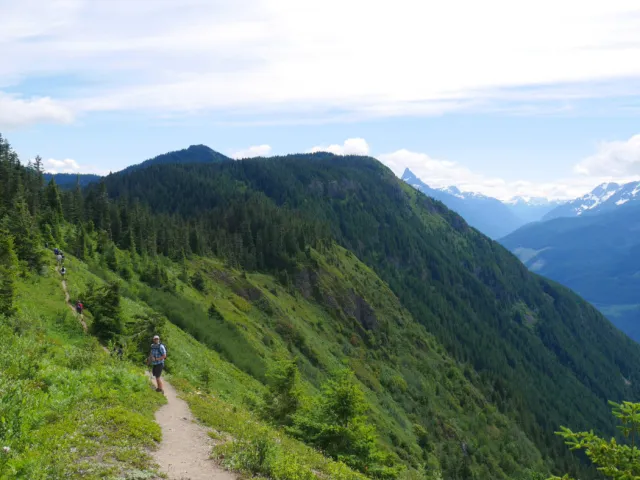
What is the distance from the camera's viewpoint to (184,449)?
1510 cm

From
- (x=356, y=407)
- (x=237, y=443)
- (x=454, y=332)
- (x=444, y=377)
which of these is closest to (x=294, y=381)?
(x=356, y=407)

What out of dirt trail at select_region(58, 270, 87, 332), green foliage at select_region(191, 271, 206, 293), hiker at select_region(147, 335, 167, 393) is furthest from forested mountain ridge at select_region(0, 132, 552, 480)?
hiker at select_region(147, 335, 167, 393)

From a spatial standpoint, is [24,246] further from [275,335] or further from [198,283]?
[275,335]

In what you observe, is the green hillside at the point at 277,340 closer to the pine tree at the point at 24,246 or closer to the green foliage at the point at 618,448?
the pine tree at the point at 24,246

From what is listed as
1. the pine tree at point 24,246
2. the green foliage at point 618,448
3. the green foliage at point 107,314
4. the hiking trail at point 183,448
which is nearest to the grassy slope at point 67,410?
the hiking trail at point 183,448

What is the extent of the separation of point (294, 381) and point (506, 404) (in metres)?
149

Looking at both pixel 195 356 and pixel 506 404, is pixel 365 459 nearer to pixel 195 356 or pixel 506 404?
pixel 195 356

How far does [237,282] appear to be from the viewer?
8506 centimetres

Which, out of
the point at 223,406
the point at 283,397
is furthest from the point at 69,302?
the point at 283,397

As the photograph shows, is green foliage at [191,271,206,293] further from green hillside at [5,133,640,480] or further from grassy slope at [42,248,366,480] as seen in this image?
grassy slope at [42,248,366,480]

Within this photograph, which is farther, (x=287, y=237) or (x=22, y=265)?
(x=287, y=237)

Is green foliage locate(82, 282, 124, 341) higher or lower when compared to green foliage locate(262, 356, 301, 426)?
higher

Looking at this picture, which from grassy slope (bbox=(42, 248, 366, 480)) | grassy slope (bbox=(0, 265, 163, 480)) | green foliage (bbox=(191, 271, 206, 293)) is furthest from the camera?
green foliage (bbox=(191, 271, 206, 293))

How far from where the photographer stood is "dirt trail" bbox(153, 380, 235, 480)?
43.9ft
